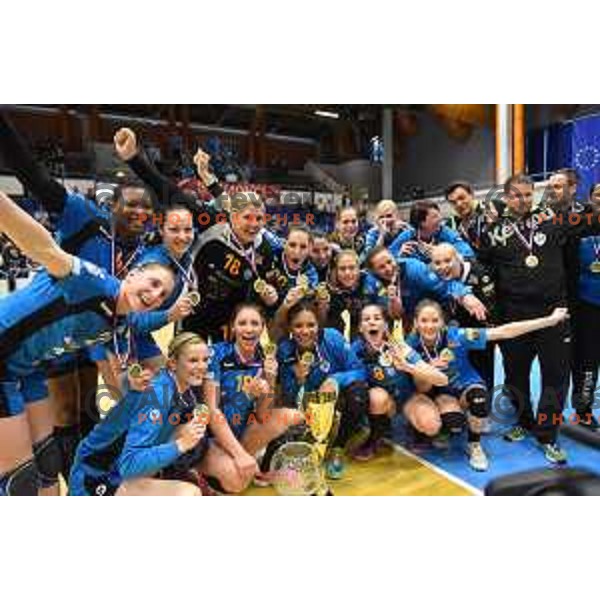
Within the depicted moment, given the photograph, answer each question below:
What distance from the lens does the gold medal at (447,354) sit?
2201 mm

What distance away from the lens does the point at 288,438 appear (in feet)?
6.78

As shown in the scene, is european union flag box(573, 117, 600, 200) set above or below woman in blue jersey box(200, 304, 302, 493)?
above

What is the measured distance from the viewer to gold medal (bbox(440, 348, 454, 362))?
220cm

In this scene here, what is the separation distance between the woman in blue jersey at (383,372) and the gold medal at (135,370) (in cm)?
79

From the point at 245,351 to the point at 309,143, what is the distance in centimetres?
76

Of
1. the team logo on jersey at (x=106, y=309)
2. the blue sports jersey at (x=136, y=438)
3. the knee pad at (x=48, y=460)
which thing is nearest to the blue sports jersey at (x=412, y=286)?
the blue sports jersey at (x=136, y=438)

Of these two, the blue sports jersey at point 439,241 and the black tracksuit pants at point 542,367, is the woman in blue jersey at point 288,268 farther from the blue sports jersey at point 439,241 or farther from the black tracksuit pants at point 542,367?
the black tracksuit pants at point 542,367

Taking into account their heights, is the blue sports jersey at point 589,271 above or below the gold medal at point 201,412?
above

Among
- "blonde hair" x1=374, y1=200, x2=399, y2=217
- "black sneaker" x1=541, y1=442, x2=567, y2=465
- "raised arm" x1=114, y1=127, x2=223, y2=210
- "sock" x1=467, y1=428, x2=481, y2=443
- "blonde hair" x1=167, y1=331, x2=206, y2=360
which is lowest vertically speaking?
"black sneaker" x1=541, y1=442, x2=567, y2=465

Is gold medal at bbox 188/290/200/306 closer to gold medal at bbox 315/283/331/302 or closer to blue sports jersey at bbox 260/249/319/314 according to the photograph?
blue sports jersey at bbox 260/249/319/314

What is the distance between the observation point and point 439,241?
85.1 inches

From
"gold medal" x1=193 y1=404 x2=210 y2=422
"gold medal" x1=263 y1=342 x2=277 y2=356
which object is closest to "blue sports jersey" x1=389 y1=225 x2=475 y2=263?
"gold medal" x1=263 y1=342 x2=277 y2=356
